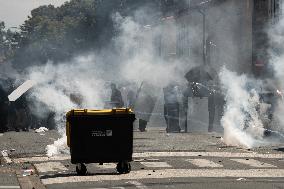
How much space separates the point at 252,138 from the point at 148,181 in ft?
40.3

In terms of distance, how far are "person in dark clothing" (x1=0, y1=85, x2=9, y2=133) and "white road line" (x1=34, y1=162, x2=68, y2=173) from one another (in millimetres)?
14932

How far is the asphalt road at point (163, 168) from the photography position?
1671 centimetres

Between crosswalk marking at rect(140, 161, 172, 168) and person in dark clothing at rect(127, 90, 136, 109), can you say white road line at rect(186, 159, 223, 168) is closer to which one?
crosswalk marking at rect(140, 161, 172, 168)

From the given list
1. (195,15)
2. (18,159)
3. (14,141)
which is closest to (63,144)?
(18,159)

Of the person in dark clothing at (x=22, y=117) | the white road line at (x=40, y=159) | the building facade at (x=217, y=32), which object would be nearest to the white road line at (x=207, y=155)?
the white road line at (x=40, y=159)

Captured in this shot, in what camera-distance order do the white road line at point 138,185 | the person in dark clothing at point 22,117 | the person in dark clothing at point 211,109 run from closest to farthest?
the white road line at point 138,185
the person in dark clothing at point 211,109
the person in dark clothing at point 22,117

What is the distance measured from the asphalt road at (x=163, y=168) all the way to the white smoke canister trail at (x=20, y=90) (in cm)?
870

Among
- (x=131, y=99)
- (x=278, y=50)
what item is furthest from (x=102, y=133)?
(x=278, y=50)

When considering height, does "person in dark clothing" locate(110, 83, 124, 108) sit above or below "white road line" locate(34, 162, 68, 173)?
above

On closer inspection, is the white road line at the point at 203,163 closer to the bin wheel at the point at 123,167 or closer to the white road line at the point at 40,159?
the bin wheel at the point at 123,167

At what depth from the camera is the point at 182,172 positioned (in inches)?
733

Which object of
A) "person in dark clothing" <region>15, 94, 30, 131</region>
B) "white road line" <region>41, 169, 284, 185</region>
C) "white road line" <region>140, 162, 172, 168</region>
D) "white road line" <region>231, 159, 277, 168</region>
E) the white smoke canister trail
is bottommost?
"white road line" <region>41, 169, 284, 185</region>

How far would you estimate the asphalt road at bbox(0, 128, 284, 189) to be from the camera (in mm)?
16708

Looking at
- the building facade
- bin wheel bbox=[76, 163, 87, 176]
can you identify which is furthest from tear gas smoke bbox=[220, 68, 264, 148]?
the building facade
